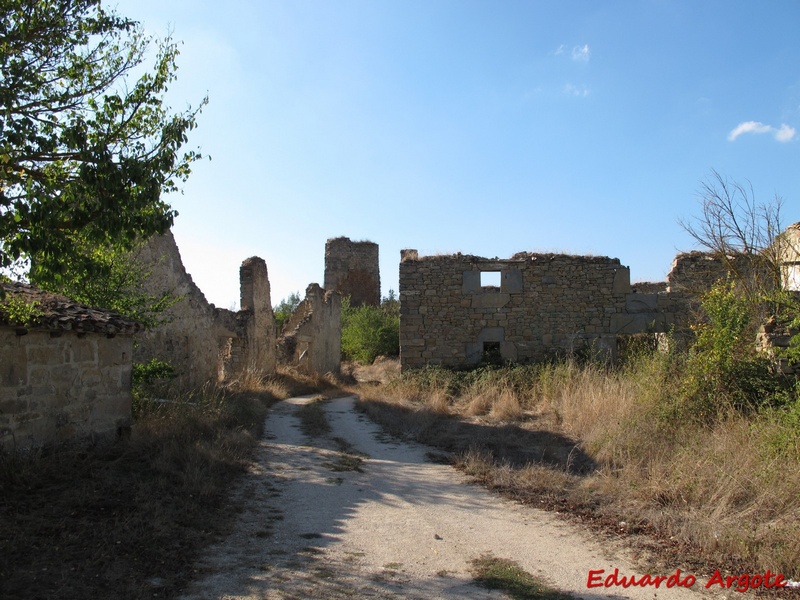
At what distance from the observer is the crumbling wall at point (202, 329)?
13586 mm

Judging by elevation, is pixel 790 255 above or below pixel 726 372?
above

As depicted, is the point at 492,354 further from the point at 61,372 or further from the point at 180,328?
the point at 61,372

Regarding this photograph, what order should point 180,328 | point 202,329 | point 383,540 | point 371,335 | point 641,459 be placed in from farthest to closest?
point 371,335
point 202,329
point 180,328
point 641,459
point 383,540

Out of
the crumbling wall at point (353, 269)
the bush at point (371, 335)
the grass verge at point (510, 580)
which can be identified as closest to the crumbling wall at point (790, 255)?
the grass verge at point (510, 580)

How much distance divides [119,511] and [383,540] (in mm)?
2290

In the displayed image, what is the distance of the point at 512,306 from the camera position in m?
15.3

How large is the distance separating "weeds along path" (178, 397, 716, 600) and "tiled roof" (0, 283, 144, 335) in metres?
2.59

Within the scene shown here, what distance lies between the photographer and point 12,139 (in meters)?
4.64

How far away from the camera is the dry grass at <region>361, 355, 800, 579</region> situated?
475cm

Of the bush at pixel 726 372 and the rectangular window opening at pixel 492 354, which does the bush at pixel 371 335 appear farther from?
the bush at pixel 726 372

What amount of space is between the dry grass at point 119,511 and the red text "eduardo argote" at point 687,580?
112 inches

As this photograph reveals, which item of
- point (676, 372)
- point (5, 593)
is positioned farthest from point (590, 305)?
point (5, 593)

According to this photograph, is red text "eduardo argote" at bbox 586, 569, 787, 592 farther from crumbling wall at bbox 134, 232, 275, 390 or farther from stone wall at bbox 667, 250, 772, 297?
stone wall at bbox 667, 250, 772, 297

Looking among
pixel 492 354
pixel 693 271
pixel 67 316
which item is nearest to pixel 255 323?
pixel 492 354
